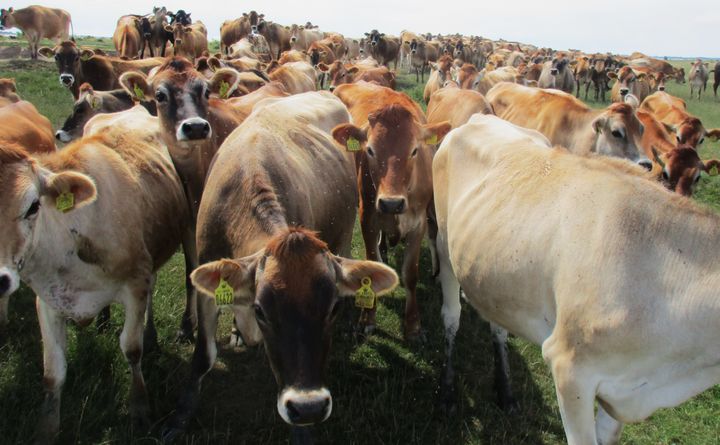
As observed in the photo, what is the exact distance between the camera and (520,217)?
10.9 ft

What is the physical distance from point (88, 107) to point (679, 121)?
9.71 m

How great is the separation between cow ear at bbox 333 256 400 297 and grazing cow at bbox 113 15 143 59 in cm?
1944

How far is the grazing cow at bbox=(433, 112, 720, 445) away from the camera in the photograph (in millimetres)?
2539

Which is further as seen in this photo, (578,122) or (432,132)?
(578,122)

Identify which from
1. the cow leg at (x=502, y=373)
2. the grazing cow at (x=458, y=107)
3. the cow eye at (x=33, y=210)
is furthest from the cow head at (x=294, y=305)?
the grazing cow at (x=458, y=107)

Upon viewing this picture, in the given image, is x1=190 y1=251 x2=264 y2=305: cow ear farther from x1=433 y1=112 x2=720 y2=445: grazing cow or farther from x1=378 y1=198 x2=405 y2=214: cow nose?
x1=378 y1=198 x2=405 y2=214: cow nose

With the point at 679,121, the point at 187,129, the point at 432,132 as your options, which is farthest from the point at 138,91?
the point at 679,121

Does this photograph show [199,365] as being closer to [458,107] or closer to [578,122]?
[458,107]

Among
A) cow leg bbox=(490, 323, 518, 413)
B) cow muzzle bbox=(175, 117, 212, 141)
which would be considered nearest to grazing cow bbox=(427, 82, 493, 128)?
cow muzzle bbox=(175, 117, 212, 141)

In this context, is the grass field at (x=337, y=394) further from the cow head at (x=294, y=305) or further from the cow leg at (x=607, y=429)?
the cow head at (x=294, y=305)

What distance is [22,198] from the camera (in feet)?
10.2

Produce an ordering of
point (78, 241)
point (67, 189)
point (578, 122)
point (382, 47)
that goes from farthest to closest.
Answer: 1. point (382, 47)
2. point (578, 122)
3. point (78, 241)
4. point (67, 189)

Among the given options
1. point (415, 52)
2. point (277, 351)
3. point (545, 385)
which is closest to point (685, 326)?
point (277, 351)

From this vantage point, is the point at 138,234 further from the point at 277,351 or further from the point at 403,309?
the point at 403,309
